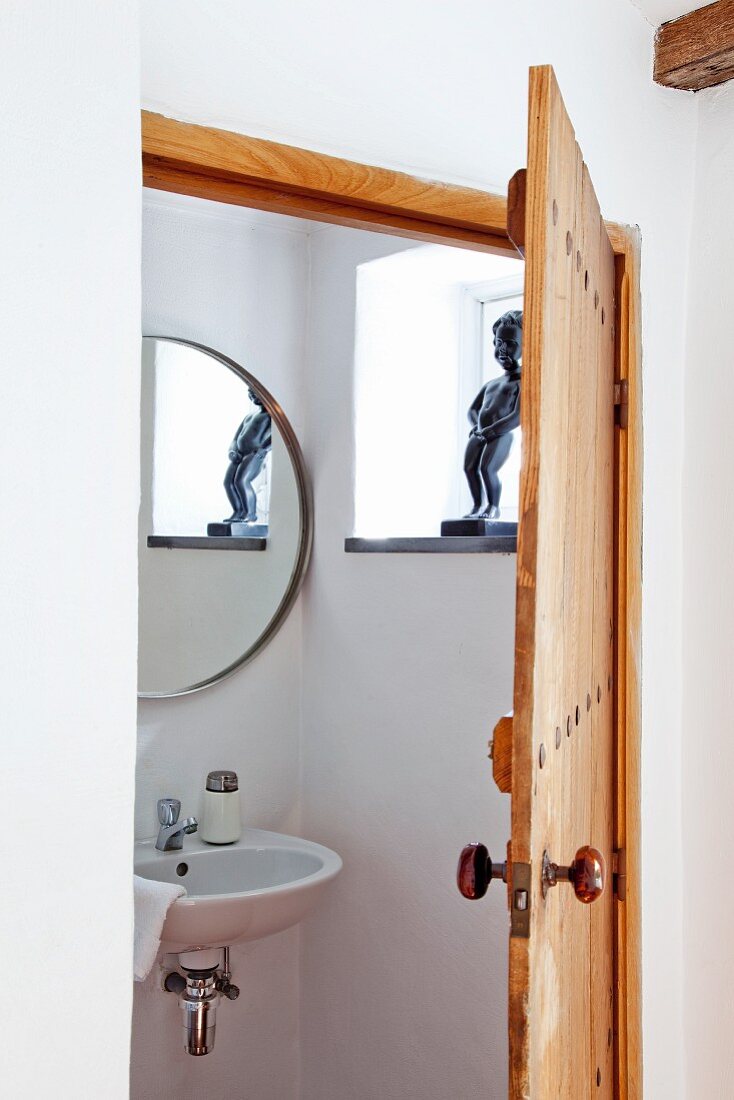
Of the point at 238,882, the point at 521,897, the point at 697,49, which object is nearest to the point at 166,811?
the point at 238,882

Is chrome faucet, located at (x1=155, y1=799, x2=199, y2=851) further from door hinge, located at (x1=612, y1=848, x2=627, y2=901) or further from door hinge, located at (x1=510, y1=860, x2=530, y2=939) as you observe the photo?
door hinge, located at (x1=510, y1=860, x2=530, y2=939)

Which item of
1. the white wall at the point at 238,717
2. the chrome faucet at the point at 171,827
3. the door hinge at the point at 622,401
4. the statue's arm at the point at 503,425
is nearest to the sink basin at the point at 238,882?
the chrome faucet at the point at 171,827

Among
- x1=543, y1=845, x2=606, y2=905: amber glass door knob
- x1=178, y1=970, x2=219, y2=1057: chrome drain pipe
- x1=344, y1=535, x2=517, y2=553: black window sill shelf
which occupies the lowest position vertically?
x1=178, y1=970, x2=219, y2=1057: chrome drain pipe

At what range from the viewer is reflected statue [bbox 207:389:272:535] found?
8.05ft

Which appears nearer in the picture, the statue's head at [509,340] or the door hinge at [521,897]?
the door hinge at [521,897]

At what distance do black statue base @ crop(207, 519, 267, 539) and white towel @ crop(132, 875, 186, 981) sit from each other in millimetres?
789

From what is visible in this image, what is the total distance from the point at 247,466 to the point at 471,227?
1.05 metres

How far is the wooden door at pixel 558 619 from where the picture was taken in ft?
3.05

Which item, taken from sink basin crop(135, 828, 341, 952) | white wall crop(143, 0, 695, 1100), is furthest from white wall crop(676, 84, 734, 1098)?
sink basin crop(135, 828, 341, 952)

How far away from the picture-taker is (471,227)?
1.56 metres

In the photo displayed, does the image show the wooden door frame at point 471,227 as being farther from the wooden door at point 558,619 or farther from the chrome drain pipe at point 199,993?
the chrome drain pipe at point 199,993

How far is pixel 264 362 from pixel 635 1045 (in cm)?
163

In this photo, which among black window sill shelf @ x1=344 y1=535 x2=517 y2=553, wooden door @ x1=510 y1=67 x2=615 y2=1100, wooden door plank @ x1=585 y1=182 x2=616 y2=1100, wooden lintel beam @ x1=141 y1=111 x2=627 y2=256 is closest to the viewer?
wooden door @ x1=510 y1=67 x2=615 y2=1100

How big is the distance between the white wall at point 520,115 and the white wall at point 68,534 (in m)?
0.22
